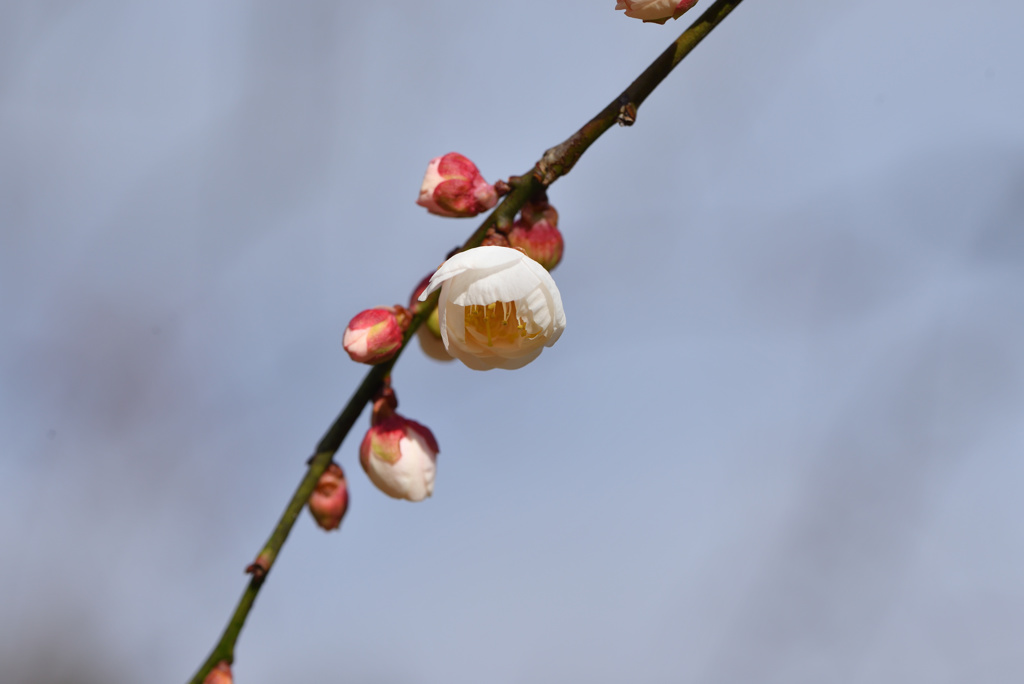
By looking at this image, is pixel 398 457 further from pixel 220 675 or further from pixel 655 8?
pixel 655 8

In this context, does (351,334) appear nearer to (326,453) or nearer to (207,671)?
(326,453)

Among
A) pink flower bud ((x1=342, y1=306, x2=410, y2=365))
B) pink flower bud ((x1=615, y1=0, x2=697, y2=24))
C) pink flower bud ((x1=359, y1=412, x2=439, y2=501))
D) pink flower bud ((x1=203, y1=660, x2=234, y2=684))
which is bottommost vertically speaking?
pink flower bud ((x1=203, y1=660, x2=234, y2=684))

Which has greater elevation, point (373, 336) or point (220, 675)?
point (373, 336)

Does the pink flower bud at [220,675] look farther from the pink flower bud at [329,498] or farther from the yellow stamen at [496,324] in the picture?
the yellow stamen at [496,324]

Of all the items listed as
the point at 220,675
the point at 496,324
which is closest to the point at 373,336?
the point at 496,324

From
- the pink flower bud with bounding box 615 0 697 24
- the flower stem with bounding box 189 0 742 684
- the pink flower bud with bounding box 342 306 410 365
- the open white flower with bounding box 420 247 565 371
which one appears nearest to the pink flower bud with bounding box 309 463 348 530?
the flower stem with bounding box 189 0 742 684

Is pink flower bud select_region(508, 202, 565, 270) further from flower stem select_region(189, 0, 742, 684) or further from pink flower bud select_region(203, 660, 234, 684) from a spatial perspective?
pink flower bud select_region(203, 660, 234, 684)

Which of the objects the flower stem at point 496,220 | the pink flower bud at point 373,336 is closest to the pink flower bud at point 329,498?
the flower stem at point 496,220
